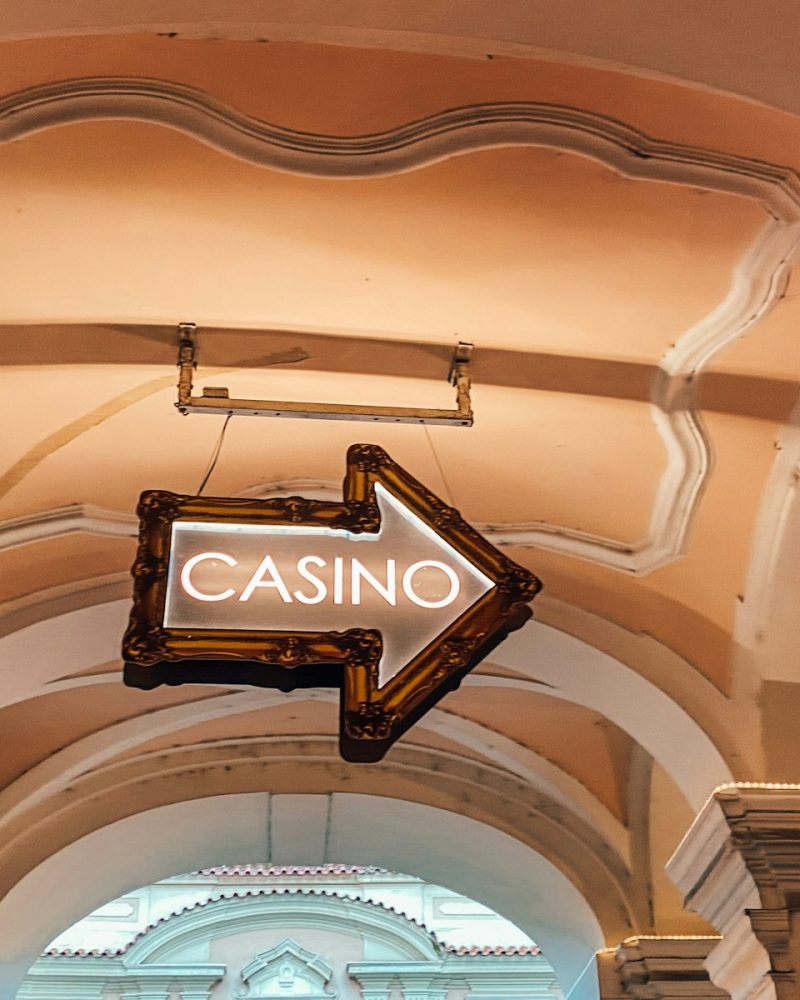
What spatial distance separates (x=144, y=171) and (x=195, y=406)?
70 centimetres

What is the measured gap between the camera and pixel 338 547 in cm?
356

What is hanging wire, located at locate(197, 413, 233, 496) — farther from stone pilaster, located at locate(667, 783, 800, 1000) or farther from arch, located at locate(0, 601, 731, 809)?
stone pilaster, located at locate(667, 783, 800, 1000)

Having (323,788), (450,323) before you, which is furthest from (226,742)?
(450,323)

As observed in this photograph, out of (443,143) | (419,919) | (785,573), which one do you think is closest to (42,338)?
(443,143)

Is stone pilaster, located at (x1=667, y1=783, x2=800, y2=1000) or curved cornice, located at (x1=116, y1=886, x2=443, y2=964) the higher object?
curved cornice, located at (x1=116, y1=886, x2=443, y2=964)

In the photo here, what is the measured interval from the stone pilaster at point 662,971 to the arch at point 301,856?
347mm

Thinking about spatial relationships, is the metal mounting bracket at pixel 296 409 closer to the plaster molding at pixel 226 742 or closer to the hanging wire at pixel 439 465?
the hanging wire at pixel 439 465

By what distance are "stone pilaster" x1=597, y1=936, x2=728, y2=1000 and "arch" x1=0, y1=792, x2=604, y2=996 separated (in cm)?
35

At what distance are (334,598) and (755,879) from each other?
2.33 m

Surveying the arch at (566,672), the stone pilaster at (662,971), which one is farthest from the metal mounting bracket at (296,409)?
the stone pilaster at (662,971)

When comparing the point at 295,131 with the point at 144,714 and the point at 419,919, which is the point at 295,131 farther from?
the point at 419,919

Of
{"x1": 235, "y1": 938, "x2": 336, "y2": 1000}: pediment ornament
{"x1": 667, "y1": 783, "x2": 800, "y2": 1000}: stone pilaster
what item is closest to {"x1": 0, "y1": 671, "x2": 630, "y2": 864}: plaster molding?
{"x1": 667, "y1": 783, "x2": 800, "y2": 1000}: stone pilaster

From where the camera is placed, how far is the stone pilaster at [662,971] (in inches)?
265

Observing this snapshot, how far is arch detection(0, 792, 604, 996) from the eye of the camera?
7.71 meters
